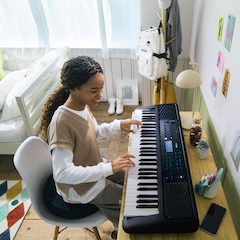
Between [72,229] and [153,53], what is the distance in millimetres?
1612

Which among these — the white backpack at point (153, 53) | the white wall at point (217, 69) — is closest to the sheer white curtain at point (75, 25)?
the white backpack at point (153, 53)

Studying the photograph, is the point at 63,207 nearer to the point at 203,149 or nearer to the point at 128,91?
the point at 203,149

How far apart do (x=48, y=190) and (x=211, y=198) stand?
854 millimetres

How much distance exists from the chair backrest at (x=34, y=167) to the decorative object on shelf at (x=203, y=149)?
86cm

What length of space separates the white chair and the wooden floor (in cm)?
54

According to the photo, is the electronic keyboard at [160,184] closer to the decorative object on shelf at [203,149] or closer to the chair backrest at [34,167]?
the decorative object on shelf at [203,149]

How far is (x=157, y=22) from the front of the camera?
2422 mm

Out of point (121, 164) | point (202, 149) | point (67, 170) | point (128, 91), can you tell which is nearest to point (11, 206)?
point (67, 170)

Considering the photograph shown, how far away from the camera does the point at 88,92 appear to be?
1137 millimetres

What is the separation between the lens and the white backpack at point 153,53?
6.77ft

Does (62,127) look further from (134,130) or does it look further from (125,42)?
(125,42)

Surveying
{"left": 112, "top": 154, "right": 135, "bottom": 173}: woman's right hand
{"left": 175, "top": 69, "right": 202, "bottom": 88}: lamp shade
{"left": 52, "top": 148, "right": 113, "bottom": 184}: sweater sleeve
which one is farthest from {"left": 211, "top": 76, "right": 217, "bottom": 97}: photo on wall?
{"left": 52, "top": 148, "right": 113, "bottom": 184}: sweater sleeve

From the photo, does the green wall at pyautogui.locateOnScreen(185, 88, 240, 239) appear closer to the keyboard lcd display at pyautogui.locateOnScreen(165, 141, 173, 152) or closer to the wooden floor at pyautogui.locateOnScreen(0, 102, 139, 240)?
the keyboard lcd display at pyautogui.locateOnScreen(165, 141, 173, 152)

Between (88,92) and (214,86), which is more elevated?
(88,92)
